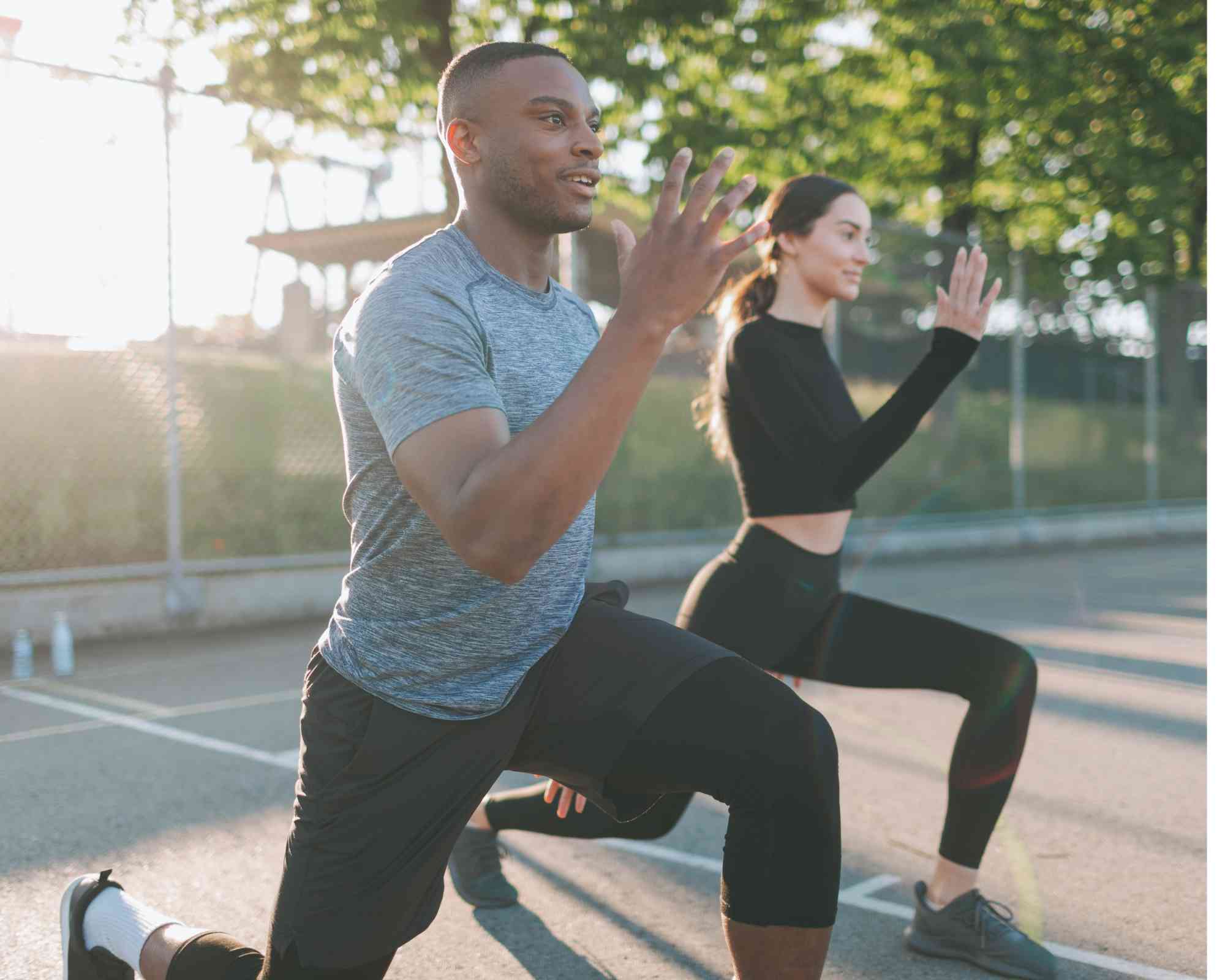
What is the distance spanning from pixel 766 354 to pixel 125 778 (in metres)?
3.32

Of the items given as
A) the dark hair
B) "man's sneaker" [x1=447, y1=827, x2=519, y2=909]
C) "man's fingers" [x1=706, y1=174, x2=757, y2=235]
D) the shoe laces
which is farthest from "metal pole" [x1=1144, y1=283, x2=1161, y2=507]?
"man's fingers" [x1=706, y1=174, x2=757, y2=235]

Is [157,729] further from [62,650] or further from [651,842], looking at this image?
[651,842]

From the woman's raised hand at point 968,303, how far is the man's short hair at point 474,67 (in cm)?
126

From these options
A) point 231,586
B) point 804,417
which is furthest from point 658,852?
point 231,586

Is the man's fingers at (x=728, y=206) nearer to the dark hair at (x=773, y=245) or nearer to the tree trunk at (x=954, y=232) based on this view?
the dark hair at (x=773, y=245)

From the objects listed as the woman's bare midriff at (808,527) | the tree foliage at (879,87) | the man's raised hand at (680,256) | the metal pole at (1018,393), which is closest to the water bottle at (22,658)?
the tree foliage at (879,87)

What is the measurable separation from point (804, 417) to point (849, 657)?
0.65 metres

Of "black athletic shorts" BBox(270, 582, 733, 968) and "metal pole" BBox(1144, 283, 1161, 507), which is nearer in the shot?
"black athletic shorts" BBox(270, 582, 733, 968)

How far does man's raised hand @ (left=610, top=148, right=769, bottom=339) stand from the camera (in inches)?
74.5

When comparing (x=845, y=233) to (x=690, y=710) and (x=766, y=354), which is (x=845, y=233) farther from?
(x=690, y=710)

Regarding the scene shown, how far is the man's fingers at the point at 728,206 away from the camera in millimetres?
1849

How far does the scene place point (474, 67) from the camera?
8.03 feet

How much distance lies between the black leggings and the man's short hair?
157cm

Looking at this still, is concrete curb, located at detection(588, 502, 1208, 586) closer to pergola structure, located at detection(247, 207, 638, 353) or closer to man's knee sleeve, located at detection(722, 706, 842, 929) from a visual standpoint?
pergola structure, located at detection(247, 207, 638, 353)
